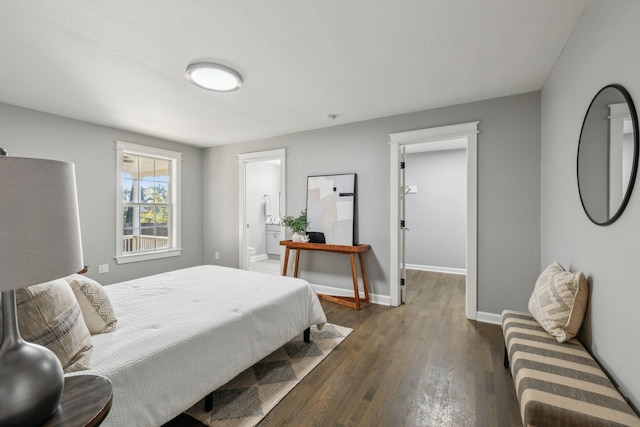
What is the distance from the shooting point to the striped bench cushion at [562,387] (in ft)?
3.66

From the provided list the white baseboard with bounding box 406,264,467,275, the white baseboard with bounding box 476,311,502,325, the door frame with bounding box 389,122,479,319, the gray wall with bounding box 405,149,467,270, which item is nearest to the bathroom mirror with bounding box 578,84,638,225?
the door frame with bounding box 389,122,479,319

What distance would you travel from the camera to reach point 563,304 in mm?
1743

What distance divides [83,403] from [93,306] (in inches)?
33.0

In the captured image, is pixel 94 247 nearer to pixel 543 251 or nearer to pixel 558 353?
pixel 558 353

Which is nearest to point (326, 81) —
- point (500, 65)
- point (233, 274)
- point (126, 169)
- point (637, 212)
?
point (500, 65)

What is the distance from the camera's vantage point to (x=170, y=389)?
1390 millimetres

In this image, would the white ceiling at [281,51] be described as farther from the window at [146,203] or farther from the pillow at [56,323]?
the pillow at [56,323]

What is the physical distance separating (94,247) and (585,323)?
204 inches

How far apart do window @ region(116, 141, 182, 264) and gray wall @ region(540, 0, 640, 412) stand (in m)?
5.16

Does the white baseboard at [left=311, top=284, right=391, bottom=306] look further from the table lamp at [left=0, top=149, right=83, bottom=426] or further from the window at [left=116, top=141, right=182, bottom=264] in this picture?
the table lamp at [left=0, top=149, right=83, bottom=426]

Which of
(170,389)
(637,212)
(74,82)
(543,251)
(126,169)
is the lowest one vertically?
(170,389)

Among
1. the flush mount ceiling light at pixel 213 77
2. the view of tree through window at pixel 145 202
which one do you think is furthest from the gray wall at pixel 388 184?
the flush mount ceiling light at pixel 213 77

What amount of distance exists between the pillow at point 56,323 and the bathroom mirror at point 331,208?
294cm

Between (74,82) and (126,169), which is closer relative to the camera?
(74,82)
